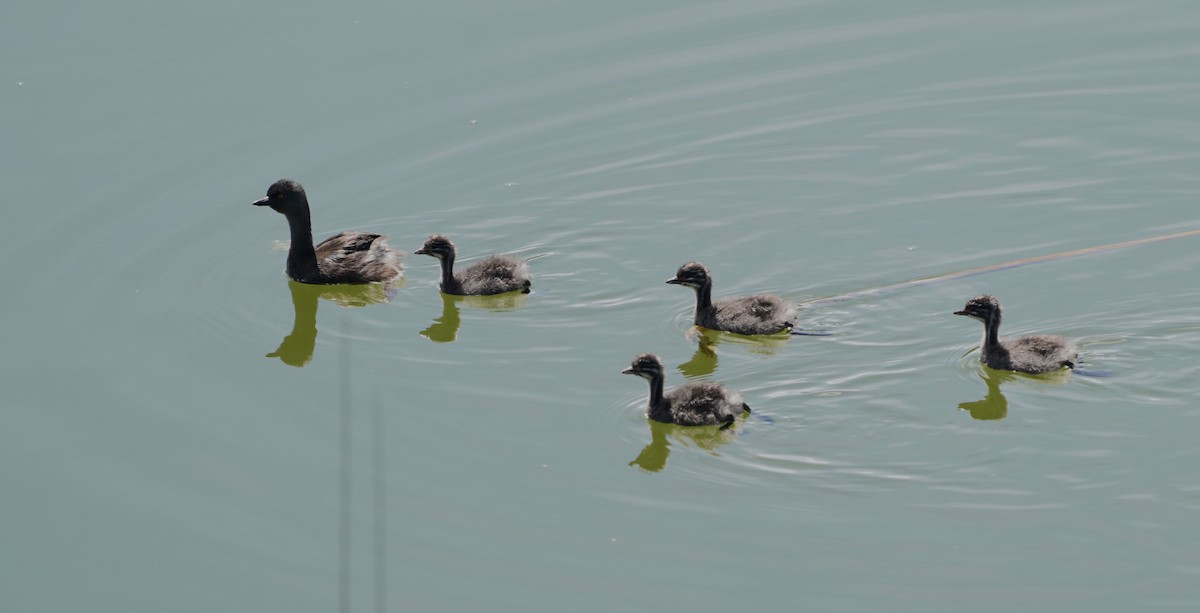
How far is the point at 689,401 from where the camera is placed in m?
11.2

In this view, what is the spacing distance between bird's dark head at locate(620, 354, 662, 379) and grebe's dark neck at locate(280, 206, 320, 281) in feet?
12.0

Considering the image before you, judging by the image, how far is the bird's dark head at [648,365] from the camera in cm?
1135

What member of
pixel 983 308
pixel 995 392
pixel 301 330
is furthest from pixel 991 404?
pixel 301 330

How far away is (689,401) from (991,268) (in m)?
3.21

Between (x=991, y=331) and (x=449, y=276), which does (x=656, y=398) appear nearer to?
(x=991, y=331)

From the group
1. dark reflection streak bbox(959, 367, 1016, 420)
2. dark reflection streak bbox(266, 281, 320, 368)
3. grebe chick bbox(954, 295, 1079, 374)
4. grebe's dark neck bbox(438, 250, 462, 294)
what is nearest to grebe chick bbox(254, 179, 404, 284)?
dark reflection streak bbox(266, 281, 320, 368)

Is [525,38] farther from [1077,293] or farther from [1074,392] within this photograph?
[1074,392]

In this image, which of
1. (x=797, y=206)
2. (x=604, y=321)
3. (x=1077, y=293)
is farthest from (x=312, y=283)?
Answer: (x=1077, y=293)

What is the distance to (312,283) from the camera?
14102 mm

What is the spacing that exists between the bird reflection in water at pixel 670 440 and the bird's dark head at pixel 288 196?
407 cm

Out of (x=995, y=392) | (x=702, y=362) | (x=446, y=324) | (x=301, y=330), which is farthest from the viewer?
(x=301, y=330)

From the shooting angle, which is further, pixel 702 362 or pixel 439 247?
pixel 439 247

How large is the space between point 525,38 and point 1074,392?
7570 mm

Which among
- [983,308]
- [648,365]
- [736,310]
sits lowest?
[648,365]
